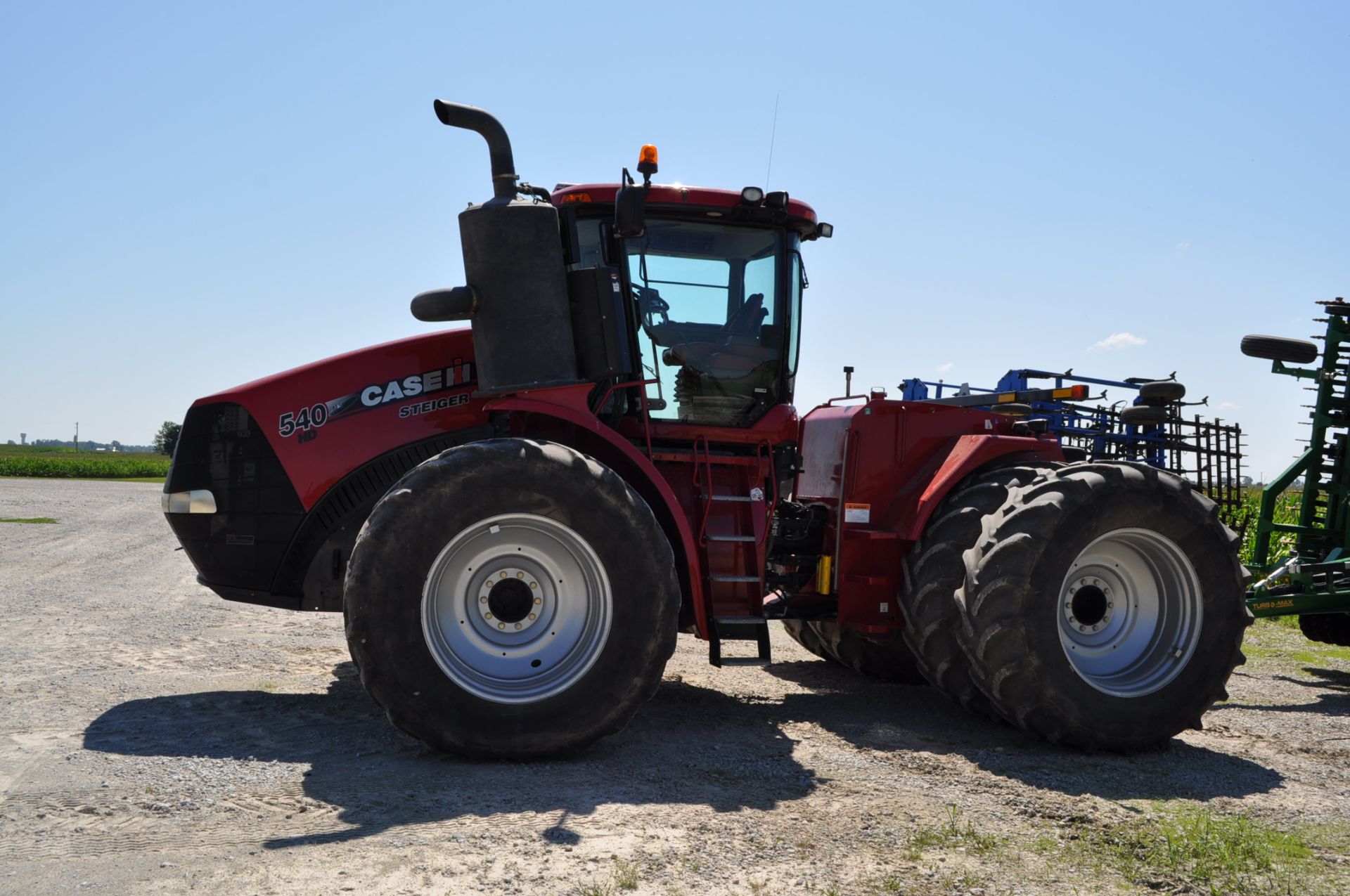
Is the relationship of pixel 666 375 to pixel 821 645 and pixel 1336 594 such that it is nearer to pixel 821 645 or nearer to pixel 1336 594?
pixel 821 645

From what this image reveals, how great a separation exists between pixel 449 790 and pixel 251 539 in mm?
2246

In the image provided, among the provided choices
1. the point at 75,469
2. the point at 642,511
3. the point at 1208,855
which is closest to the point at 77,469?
the point at 75,469

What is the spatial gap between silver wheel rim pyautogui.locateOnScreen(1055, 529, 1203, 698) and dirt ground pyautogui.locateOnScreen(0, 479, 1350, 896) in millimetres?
503

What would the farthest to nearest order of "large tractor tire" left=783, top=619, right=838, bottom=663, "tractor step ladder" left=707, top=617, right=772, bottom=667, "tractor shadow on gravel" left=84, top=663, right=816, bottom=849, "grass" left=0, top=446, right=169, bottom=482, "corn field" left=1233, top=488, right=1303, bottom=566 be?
1. "grass" left=0, top=446, right=169, bottom=482
2. "corn field" left=1233, top=488, right=1303, bottom=566
3. "large tractor tire" left=783, top=619, right=838, bottom=663
4. "tractor step ladder" left=707, top=617, right=772, bottom=667
5. "tractor shadow on gravel" left=84, top=663, right=816, bottom=849

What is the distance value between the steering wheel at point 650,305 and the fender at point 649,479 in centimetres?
81

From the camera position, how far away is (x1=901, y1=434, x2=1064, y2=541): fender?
6293 mm

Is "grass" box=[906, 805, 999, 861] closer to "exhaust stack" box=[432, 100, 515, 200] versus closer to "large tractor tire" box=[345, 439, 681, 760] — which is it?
"large tractor tire" box=[345, 439, 681, 760]

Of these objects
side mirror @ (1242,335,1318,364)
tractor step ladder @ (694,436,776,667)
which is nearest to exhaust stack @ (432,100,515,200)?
tractor step ladder @ (694,436,776,667)

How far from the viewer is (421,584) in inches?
200

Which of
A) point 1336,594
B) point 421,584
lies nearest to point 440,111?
point 421,584

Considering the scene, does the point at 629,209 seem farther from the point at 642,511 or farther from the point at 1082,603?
the point at 1082,603

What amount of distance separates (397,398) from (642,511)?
1.78 metres

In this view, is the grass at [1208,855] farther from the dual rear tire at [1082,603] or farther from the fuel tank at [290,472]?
the fuel tank at [290,472]

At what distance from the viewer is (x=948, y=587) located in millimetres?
6031
